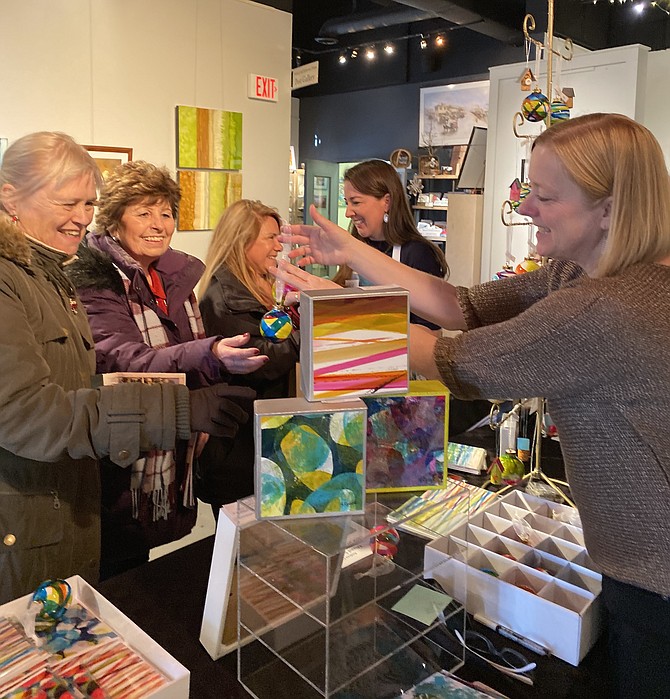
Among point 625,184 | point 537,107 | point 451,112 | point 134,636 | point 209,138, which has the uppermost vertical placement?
point 451,112

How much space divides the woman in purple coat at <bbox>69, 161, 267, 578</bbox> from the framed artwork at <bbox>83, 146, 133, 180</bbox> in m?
1.44

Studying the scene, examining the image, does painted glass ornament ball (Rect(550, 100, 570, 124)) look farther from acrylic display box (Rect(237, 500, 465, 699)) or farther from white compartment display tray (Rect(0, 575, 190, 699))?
white compartment display tray (Rect(0, 575, 190, 699))

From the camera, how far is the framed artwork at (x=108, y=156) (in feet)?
11.6

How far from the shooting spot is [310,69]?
421 cm

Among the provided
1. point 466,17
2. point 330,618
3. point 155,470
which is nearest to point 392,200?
point 155,470

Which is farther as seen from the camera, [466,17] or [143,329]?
[466,17]

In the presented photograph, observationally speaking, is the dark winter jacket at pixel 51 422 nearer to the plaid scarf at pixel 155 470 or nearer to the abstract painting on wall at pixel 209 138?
the plaid scarf at pixel 155 470

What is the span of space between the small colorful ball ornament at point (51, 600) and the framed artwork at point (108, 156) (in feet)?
8.84

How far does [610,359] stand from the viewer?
1.04 meters

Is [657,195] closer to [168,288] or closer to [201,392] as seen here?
[201,392]

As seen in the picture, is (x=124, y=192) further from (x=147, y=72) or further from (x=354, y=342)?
(x=147, y=72)

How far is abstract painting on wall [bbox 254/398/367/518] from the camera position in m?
1.10

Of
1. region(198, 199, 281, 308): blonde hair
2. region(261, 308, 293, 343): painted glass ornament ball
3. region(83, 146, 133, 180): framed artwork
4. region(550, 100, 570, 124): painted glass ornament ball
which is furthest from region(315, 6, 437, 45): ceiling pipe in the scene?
region(261, 308, 293, 343): painted glass ornament ball

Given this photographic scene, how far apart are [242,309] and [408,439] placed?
3.92 ft
